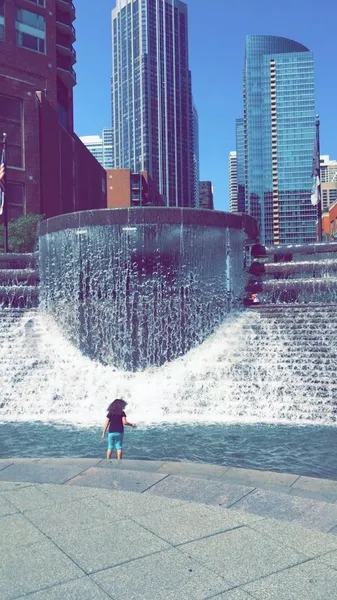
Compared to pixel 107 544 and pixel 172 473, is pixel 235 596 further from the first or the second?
pixel 172 473

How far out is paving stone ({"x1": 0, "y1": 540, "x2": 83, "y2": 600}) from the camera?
4.64 metres

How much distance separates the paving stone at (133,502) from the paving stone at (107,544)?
35cm

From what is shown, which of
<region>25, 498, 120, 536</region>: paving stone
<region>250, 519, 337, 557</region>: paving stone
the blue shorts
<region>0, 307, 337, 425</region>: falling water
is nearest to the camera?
<region>250, 519, 337, 557</region>: paving stone

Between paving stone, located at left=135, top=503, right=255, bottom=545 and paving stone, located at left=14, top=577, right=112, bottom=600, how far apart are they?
1.05m

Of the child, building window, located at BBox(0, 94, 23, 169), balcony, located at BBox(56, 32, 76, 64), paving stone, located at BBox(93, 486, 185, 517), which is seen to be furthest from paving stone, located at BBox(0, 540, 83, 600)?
balcony, located at BBox(56, 32, 76, 64)

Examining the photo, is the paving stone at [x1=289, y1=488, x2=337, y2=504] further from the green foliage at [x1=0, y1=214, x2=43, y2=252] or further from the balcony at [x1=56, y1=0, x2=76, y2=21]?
the balcony at [x1=56, y1=0, x2=76, y2=21]

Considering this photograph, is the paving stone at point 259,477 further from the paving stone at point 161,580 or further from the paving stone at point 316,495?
the paving stone at point 161,580

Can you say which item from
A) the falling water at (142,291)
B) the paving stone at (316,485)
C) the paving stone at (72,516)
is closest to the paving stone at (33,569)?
the paving stone at (72,516)

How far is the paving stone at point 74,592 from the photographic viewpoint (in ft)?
14.7

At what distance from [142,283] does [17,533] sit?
1291 cm

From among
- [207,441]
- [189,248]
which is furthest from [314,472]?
[189,248]

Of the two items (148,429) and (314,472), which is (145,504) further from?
(148,429)

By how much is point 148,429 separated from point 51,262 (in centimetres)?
892

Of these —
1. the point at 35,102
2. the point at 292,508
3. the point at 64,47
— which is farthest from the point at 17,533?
the point at 64,47
